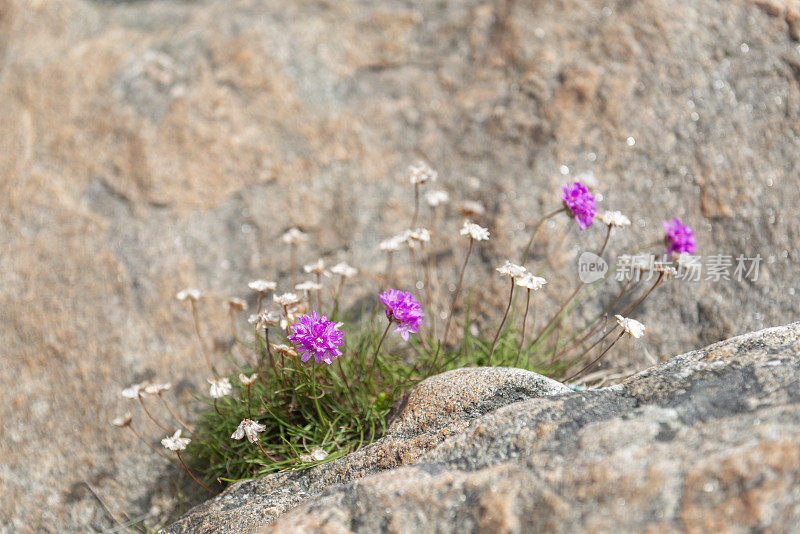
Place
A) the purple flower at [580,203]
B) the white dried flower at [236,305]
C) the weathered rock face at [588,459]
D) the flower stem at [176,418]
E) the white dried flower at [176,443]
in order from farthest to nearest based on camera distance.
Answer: the white dried flower at [236,305] < the flower stem at [176,418] < the purple flower at [580,203] < the white dried flower at [176,443] < the weathered rock face at [588,459]

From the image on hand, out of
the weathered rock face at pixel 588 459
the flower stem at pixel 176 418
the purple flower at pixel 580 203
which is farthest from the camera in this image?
the flower stem at pixel 176 418

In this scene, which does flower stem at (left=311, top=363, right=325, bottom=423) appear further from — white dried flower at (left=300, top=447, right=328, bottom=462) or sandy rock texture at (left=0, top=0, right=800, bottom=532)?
sandy rock texture at (left=0, top=0, right=800, bottom=532)

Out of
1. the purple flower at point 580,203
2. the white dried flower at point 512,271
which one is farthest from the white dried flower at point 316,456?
the purple flower at point 580,203

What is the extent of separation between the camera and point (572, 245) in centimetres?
343

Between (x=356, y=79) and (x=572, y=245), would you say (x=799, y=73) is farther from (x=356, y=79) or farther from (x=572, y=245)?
(x=356, y=79)

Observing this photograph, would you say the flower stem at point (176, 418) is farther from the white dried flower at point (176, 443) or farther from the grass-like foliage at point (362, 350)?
the white dried flower at point (176, 443)

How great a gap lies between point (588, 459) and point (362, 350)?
5.06 ft

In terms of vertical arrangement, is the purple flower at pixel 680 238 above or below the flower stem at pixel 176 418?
above

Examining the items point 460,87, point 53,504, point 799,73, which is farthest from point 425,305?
point 799,73

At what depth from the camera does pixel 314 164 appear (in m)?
3.80

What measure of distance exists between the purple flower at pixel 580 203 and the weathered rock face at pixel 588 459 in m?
0.81

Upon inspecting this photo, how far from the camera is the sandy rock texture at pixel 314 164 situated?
319 centimetres

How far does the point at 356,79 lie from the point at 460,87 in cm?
72

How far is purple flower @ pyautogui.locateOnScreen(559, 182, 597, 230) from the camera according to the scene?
9.20ft
